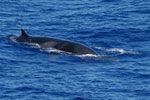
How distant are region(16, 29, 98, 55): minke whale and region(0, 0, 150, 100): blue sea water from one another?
2.73 ft

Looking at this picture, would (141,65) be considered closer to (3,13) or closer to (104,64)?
(104,64)

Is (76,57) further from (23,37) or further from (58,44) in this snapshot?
(23,37)

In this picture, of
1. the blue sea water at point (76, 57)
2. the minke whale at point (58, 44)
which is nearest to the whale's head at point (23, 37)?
the minke whale at point (58, 44)

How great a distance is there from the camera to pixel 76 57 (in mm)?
33062

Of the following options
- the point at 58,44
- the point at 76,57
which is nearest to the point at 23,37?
the point at 58,44

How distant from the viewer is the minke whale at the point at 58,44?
33.8 metres

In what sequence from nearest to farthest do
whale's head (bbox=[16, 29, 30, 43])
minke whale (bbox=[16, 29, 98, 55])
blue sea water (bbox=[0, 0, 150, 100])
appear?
blue sea water (bbox=[0, 0, 150, 100]), minke whale (bbox=[16, 29, 98, 55]), whale's head (bbox=[16, 29, 30, 43])

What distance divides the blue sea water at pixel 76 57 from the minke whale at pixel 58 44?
83 centimetres

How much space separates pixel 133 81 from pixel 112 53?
7.05 metres

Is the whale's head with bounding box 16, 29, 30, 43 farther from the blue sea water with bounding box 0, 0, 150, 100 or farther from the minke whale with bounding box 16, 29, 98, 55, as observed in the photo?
the blue sea water with bounding box 0, 0, 150, 100

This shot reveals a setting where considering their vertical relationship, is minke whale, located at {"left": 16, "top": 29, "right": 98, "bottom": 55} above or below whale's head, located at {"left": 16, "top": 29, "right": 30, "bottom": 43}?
below

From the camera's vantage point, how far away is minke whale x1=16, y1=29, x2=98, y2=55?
33.8m

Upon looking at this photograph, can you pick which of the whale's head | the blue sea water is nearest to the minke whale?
the whale's head

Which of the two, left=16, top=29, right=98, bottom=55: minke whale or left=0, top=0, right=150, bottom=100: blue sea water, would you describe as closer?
left=0, top=0, right=150, bottom=100: blue sea water
